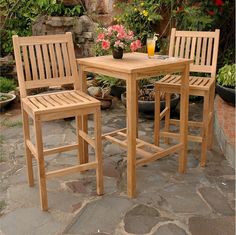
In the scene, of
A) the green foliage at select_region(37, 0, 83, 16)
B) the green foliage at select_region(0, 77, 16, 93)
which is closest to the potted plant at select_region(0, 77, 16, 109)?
the green foliage at select_region(0, 77, 16, 93)

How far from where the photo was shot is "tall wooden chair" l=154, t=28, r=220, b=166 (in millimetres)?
2842

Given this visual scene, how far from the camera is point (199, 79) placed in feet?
10.1

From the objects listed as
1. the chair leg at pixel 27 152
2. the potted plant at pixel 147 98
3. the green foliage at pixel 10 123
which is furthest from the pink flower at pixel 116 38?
the green foliage at pixel 10 123

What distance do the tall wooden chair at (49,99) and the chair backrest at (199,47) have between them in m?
1.08

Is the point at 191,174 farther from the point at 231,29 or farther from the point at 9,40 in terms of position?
the point at 9,40

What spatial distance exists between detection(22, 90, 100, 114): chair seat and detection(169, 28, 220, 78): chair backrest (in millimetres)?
1139

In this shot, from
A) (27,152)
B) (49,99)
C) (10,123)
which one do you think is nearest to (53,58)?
(49,99)

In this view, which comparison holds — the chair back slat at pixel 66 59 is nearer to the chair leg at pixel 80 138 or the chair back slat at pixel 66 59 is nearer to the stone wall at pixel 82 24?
the chair leg at pixel 80 138

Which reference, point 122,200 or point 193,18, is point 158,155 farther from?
point 193,18

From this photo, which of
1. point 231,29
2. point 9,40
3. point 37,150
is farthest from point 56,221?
point 9,40

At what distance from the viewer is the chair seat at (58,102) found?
2.20 metres

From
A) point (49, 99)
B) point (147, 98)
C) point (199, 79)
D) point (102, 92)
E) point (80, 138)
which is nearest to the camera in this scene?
point (49, 99)

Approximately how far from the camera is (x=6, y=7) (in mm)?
6043

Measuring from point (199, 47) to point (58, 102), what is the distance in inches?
57.3
